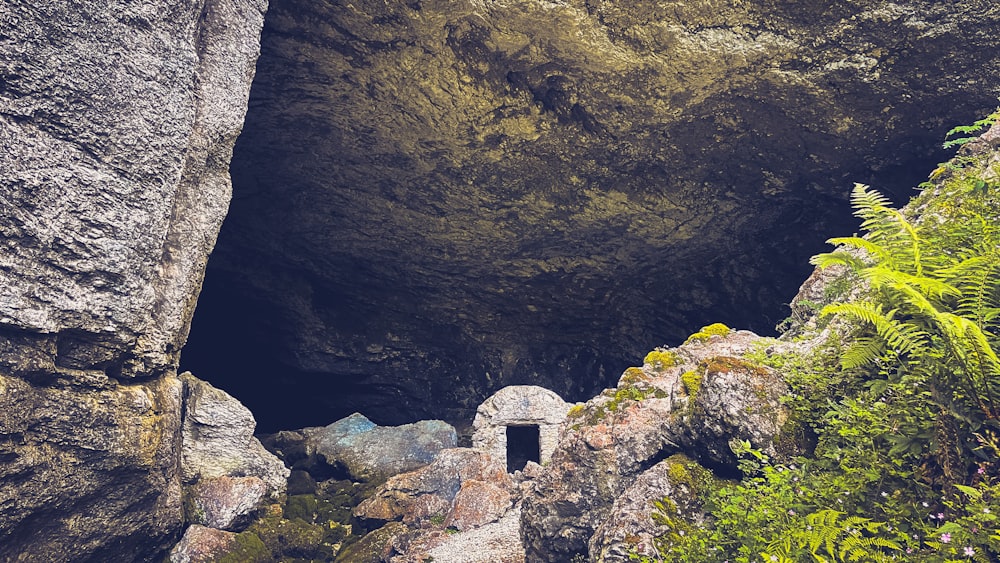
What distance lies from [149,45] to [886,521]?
7.17m

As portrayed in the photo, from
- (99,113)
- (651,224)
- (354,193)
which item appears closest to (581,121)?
(651,224)

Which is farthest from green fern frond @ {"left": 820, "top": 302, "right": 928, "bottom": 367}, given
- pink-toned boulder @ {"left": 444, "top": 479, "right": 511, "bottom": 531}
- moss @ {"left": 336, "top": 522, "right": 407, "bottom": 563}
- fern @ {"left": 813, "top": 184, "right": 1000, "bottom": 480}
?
moss @ {"left": 336, "top": 522, "right": 407, "bottom": 563}

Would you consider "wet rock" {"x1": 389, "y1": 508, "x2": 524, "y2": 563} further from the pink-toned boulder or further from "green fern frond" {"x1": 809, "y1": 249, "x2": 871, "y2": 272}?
"green fern frond" {"x1": 809, "y1": 249, "x2": 871, "y2": 272}

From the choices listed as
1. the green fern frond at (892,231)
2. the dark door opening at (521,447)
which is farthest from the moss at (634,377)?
the dark door opening at (521,447)

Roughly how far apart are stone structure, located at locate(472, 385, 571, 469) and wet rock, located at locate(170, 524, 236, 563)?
6024mm

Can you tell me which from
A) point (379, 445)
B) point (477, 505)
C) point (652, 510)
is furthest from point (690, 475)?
point (379, 445)

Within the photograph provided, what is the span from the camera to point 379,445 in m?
14.0

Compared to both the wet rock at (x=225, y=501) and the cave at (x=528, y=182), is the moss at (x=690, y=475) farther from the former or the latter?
the wet rock at (x=225, y=501)

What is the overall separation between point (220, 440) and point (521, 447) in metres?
7.38

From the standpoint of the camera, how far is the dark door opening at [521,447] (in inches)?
561

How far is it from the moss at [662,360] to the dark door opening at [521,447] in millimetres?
6550

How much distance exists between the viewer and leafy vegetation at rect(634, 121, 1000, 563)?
2557mm

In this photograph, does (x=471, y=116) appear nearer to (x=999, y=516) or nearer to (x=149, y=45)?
(x=149, y=45)

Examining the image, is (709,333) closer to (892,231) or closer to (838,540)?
(892,231)
